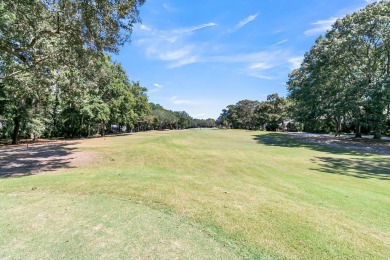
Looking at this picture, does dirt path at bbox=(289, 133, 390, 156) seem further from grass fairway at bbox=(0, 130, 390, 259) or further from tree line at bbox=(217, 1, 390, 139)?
grass fairway at bbox=(0, 130, 390, 259)

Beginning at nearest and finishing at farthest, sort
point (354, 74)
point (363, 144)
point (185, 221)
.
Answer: point (185, 221), point (363, 144), point (354, 74)

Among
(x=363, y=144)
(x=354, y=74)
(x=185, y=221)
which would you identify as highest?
(x=354, y=74)

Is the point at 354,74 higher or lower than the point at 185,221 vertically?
higher

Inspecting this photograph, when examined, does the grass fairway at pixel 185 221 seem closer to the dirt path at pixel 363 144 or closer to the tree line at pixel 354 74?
the dirt path at pixel 363 144

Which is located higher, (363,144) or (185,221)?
(185,221)

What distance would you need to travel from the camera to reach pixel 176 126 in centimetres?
14350

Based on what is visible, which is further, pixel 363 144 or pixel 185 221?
pixel 363 144

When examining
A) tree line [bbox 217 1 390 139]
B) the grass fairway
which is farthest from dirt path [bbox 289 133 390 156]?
the grass fairway

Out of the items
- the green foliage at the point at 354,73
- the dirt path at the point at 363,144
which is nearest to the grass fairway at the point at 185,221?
the dirt path at the point at 363,144

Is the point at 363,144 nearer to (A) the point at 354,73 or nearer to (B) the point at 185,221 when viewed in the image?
(A) the point at 354,73

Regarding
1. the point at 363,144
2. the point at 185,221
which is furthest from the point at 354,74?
the point at 185,221

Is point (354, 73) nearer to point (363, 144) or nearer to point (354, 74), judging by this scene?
point (354, 74)

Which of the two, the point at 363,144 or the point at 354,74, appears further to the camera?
the point at 354,74

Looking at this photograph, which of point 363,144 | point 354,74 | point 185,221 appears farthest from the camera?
point 354,74
